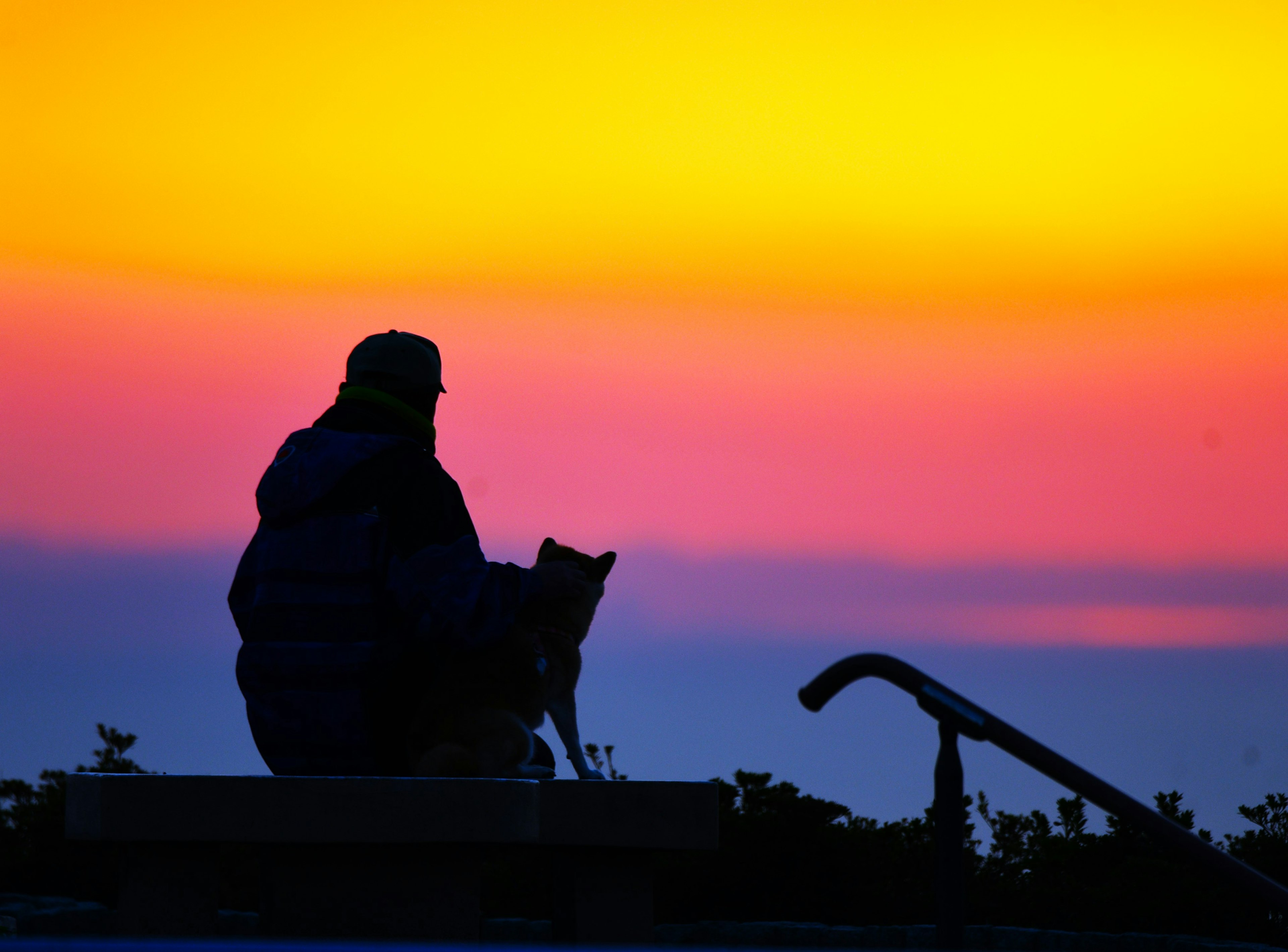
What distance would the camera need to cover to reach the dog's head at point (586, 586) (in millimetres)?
6215

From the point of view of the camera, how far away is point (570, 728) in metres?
6.15

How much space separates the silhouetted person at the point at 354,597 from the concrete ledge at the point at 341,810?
0.31 metres

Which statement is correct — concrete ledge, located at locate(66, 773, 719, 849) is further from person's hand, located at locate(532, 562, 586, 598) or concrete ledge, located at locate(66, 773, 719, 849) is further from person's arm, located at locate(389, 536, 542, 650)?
person's hand, located at locate(532, 562, 586, 598)

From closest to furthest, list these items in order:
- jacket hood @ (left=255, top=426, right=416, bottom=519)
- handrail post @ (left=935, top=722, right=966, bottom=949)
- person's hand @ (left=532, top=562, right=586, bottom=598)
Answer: handrail post @ (left=935, top=722, right=966, bottom=949), jacket hood @ (left=255, top=426, right=416, bottom=519), person's hand @ (left=532, top=562, right=586, bottom=598)

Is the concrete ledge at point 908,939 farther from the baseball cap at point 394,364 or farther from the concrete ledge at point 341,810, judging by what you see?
the baseball cap at point 394,364

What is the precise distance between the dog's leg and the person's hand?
41 cm

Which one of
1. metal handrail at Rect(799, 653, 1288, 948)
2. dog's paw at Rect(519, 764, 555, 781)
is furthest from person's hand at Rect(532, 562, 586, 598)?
metal handrail at Rect(799, 653, 1288, 948)

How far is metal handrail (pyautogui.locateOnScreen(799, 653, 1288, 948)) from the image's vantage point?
415 cm

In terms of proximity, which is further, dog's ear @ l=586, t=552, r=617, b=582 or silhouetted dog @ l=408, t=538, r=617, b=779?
dog's ear @ l=586, t=552, r=617, b=582

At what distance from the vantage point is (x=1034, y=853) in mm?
11508

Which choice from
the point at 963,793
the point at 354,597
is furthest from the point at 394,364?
the point at 963,793

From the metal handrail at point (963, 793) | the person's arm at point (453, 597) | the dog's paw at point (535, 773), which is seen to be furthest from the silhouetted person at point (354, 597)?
the metal handrail at point (963, 793)

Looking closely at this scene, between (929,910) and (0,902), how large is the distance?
6.41m

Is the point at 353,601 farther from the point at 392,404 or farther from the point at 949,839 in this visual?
the point at 949,839
